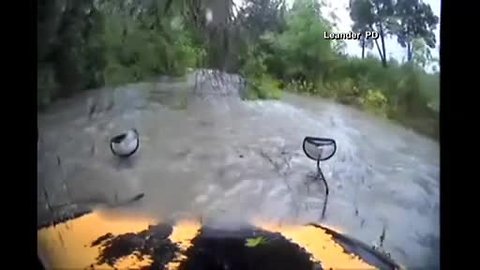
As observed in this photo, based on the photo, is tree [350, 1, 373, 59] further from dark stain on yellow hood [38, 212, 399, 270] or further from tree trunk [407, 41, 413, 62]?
dark stain on yellow hood [38, 212, 399, 270]

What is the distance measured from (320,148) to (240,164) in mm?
153

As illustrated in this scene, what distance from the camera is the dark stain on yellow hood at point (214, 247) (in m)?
1.52

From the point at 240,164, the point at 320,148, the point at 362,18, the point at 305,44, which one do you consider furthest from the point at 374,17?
the point at 240,164

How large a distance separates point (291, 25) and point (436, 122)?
33cm

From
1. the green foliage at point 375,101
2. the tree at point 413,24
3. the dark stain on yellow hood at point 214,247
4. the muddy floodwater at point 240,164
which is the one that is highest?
the tree at point 413,24

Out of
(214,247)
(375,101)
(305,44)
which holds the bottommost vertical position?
(214,247)

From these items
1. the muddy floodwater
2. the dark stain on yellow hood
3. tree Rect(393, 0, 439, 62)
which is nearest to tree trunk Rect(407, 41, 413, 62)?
tree Rect(393, 0, 439, 62)

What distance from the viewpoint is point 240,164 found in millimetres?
1538

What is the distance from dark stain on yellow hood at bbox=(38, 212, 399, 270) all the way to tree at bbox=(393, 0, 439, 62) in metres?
0.38

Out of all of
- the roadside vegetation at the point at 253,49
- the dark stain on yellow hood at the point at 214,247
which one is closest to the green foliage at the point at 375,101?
the roadside vegetation at the point at 253,49

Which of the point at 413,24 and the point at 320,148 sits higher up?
the point at 413,24

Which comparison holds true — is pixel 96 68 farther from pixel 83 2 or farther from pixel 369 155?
pixel 369 155

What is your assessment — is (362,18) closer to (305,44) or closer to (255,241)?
(305,44)

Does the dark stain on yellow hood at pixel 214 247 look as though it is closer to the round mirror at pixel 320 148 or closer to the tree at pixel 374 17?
the round mirror at pixel 320 148
